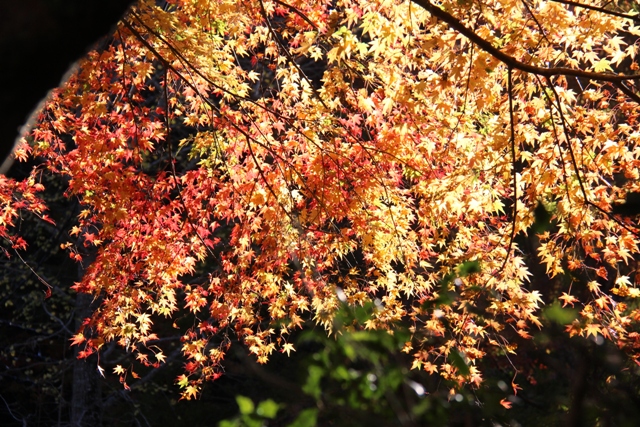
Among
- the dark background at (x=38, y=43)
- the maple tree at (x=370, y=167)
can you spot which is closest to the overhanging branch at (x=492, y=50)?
the maple tree at (x=370, y=167)

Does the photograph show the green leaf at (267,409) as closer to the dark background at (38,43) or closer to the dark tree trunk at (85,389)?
the dark background at (38,43)

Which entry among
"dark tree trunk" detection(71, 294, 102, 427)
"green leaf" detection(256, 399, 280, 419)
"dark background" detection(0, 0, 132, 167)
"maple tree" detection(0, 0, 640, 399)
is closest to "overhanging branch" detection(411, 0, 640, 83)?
"maple tree" detection(0, 0, 640, 399)

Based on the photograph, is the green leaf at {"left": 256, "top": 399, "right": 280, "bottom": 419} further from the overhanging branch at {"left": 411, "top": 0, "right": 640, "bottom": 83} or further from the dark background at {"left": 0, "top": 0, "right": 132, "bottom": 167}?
the overhanging branch at {"left": 411, "top": 0, "right": 640, "bottom": 83}

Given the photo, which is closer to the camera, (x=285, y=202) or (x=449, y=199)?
(x=449, y=199)

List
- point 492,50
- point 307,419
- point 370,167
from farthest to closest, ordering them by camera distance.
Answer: point 370,167 < point 492,50 < point 307,419

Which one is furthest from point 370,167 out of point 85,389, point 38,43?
point 85,389

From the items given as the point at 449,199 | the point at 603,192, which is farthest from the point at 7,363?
the point at 603,192

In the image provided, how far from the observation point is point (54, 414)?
1002 centimetres

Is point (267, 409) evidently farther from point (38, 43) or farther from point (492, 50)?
point (492, 50)

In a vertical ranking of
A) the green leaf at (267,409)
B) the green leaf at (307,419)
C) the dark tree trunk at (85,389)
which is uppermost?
the green leaf at (307,419)

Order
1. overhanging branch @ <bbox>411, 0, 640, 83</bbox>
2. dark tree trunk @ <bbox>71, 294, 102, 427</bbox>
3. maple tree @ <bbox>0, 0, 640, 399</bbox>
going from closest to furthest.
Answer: overhanging branch @ <bbox>411, 0, 640, 83</bbox>
maple tree @ <bbox>0, 0, 640, 399</bbox>
dark tree trunk @ <bbox>71, 294, 102, 427</bbox>

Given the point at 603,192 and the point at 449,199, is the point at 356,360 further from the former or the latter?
the point at 603,192

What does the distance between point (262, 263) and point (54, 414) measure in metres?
6.17

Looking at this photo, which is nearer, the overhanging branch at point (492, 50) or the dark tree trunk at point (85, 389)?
the overhanging branch at point (492, 50)
